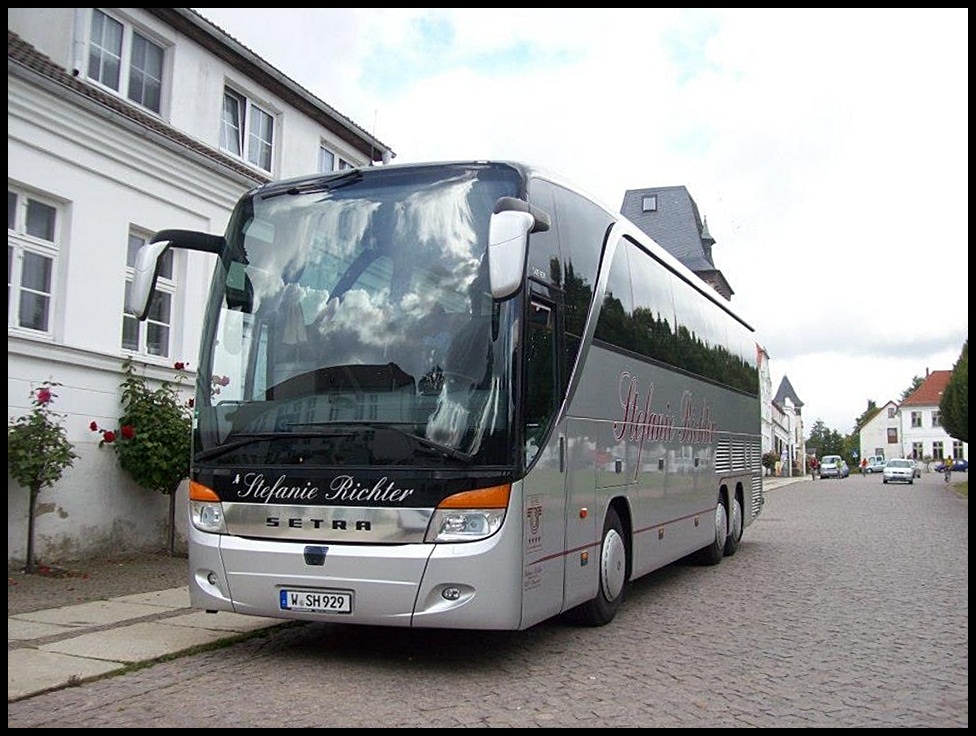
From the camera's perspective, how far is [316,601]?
255 inches

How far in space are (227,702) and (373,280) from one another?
2858 millimetres

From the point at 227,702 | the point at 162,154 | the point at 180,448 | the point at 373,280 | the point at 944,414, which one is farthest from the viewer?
the point at 944,414

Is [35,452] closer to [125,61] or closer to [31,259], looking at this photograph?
[31,259]

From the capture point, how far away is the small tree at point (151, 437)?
464 inches

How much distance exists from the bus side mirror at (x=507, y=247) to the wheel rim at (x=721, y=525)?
8.10 meters

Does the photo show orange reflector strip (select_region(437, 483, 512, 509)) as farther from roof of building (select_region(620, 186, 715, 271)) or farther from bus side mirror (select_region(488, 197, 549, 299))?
roof of building (select_region(620, 186, 715, 271))

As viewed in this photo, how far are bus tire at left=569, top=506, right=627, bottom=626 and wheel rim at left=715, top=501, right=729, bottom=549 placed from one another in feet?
16.1

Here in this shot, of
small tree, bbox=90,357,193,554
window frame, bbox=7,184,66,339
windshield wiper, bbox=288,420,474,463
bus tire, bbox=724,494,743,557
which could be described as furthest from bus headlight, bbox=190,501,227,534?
bus tire, bbox=724,494,743,557

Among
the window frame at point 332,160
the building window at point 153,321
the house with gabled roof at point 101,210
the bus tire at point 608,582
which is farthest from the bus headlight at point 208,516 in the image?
the window frame at point 332,160

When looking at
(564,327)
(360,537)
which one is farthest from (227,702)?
(564,327)

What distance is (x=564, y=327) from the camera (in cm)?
745

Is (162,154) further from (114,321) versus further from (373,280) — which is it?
(373,280)

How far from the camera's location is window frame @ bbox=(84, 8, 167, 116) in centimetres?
1285

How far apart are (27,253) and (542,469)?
7.33 meters
